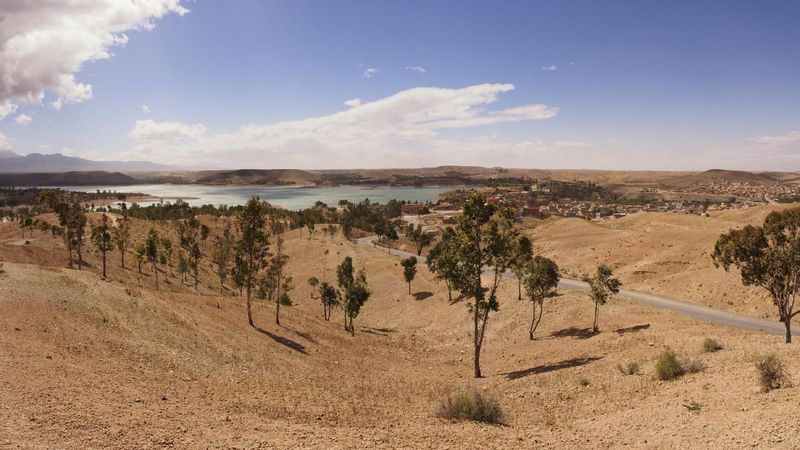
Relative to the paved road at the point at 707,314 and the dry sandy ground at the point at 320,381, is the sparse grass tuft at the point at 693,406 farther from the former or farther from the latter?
the paved road at the point at 707,314

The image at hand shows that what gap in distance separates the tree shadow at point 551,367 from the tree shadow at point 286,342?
16.2 metres

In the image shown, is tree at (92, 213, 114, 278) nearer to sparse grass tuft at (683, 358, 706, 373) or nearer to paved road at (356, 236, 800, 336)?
sparse grass tuft at (683, 358, 706, 373)

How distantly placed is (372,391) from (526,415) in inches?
334

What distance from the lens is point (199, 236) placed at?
144125 millimetres

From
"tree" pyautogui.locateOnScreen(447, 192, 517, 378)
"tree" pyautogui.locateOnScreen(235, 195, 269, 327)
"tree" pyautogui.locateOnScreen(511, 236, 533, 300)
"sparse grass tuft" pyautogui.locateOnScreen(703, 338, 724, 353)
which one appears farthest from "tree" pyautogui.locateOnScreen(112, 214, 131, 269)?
"sparse grass tuft" pyautogui.locateOnScreen(703, 338, 724, 353)

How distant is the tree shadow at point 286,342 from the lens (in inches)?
1373

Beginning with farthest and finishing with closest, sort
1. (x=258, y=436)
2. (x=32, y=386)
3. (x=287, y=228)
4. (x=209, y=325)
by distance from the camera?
1. (x=287, y=228)
2. (x=209, y=325)
3. (x=32, y=386)
4. (x=258, y=436)

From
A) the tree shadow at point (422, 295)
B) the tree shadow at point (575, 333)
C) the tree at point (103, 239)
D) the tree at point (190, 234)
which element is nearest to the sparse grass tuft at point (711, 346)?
the tree shadow at point (575, 333)

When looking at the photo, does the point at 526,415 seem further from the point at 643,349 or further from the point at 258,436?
the point at 643,349

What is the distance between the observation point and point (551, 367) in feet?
93.0

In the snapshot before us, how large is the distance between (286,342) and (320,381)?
464 inches

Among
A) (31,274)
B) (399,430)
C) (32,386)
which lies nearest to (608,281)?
(399,430)

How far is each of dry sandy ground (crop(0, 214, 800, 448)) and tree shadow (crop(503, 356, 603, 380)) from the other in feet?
0.82

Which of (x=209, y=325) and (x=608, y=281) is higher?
(x=608, y=281)
